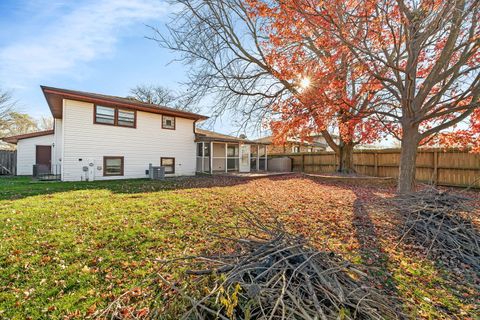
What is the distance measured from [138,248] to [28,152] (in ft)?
54.3

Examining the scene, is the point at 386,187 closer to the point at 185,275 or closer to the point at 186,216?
the point at 186,216

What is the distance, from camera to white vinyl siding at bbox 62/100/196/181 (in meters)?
11.2

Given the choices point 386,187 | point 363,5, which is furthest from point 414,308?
point 386,187

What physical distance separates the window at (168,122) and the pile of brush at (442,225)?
43.2ft

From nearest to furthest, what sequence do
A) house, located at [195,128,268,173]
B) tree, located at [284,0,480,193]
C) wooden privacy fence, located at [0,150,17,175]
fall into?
tree, located at [284,0,480,193]
wooden privacy fence, located at [0,150,17,175]
house, located at [195,128,268,173]

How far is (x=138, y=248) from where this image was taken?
3648mm

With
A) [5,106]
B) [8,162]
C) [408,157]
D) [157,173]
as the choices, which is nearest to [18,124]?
[5,106]

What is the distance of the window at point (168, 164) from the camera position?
47.5 ft

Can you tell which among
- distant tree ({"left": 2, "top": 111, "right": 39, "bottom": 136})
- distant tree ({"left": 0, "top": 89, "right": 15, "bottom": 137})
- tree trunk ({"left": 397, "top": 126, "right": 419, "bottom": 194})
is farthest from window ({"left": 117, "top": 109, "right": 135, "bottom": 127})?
distant tree ({"left": 2, "top": 111, "right": 39, "bottom": 136})

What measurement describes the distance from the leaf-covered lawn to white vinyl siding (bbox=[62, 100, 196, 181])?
207 inches

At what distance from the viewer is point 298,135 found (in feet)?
35.7

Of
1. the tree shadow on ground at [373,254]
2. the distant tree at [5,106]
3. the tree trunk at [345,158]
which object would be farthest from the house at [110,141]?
the tree shadow on ground at [373,254]

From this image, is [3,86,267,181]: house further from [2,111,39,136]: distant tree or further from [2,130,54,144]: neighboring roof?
[2,111,39,136]: distant tree

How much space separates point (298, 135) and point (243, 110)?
10.1ft
